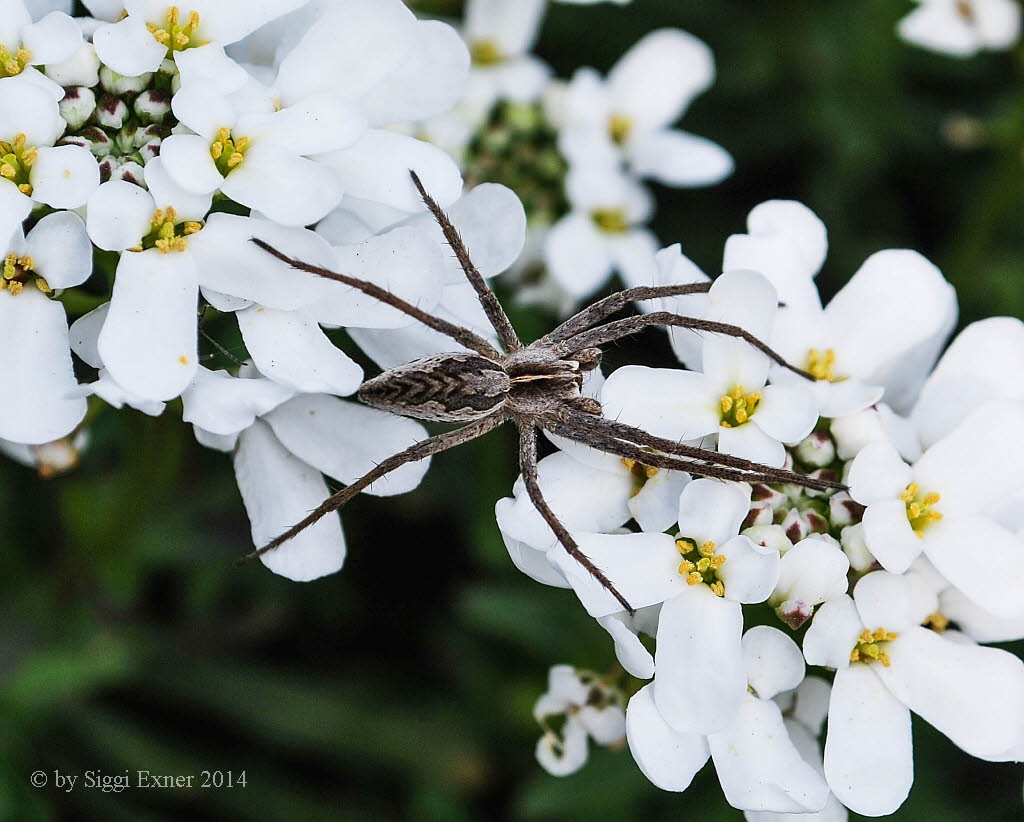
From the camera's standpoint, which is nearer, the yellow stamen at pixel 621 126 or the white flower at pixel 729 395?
the white flower at pixel 729 395

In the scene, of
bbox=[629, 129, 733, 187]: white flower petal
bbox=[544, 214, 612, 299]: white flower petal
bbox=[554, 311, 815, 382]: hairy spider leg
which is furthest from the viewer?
bbox=[629, 129, 733, 187]: white flower petal

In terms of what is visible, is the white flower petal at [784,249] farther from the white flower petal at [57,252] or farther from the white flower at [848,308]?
the white flower petal at [57,252]

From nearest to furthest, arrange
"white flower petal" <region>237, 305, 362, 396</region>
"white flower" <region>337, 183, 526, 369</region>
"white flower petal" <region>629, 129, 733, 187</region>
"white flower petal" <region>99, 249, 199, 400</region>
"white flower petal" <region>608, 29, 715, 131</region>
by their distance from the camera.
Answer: "white flower petal" <region>99, 249, 199, 400</region>
"white flower petal" <region>237, 305, 362, 396</region>
"white flower" <region>337, 183, 526, 369</region>
"white flower petal" <region>629, 129, 733, 187</region>
"white flower petal" <region>608, 29, 715, 131</region>

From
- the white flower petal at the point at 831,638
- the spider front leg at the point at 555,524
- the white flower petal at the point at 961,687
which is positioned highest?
the spider front leg at the point at 555,524

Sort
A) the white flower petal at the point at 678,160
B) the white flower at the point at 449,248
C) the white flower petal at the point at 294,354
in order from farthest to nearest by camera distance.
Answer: the white flower petal at the point at 678,160 → the white flower at the point at 449,248 → the white flower petal at the point at 294,354

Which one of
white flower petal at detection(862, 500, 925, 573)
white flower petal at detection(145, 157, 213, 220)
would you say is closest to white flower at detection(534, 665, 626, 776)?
white flower petal at detection(862, 500, 925, 573)

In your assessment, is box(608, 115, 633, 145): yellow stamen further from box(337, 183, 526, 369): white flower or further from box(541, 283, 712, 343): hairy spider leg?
box(337, 183, 526, 369): white flower
